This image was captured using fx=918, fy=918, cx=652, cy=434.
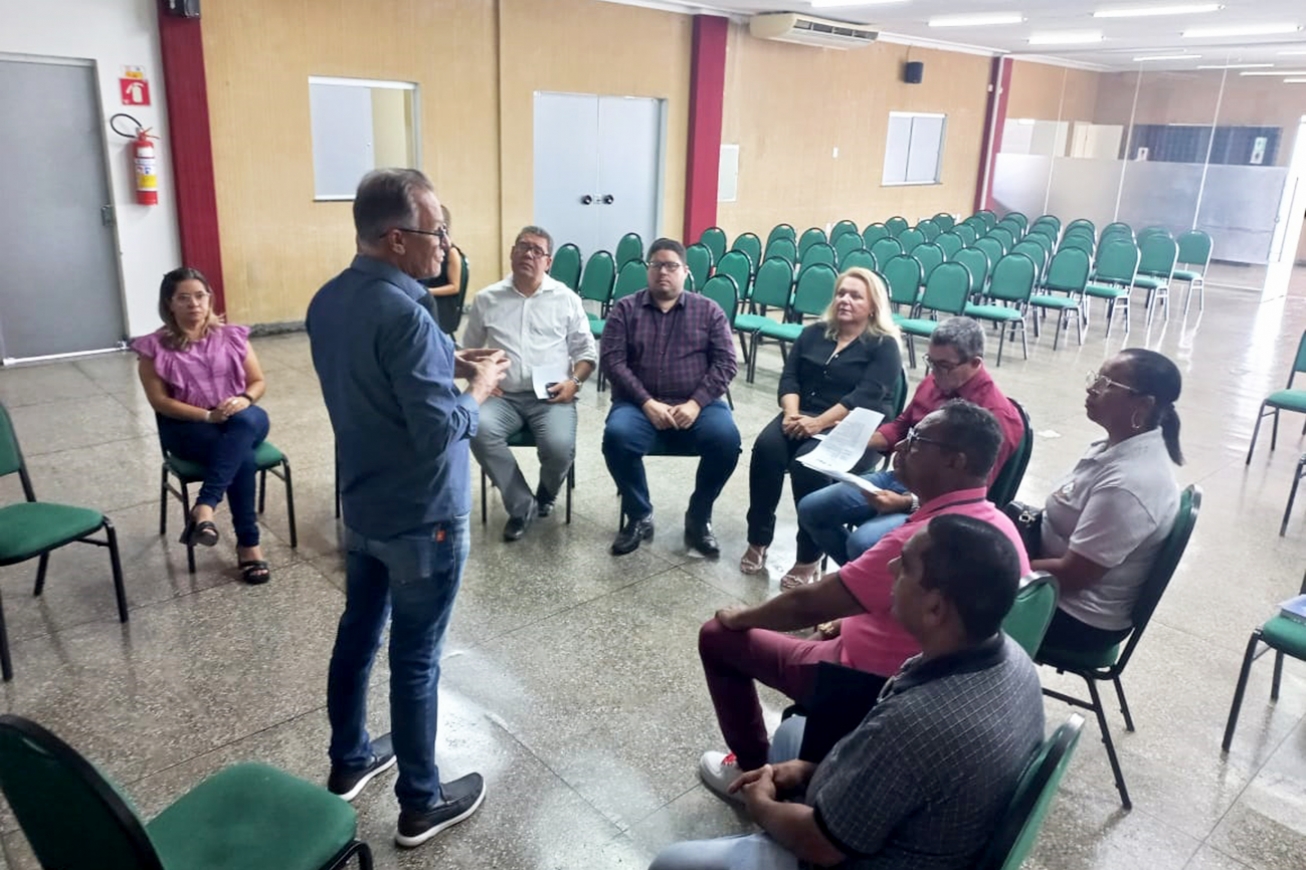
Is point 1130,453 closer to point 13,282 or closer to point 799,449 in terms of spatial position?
point 799,449

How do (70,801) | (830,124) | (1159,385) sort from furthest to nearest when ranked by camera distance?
(830,124)
(1159,385)
(70,801)

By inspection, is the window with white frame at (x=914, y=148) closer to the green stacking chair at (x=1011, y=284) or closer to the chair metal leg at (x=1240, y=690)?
the green stacking chair at (x=1011, y=284)

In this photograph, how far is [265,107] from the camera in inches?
287

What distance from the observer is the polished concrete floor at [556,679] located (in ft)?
7.66

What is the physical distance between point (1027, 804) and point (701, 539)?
262cm

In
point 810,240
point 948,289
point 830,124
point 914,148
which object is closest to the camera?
point 948,289

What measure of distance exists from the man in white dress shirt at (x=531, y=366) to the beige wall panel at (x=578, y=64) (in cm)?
523

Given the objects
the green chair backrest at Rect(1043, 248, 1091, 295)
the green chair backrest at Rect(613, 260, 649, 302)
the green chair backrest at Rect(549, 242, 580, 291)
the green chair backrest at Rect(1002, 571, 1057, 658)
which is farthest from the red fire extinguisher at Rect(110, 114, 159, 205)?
the green chair backrest at Rect(1043, 248, 1091, 295)

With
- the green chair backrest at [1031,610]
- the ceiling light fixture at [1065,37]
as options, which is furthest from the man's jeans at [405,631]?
the ceiling light fixture at [1065,37]

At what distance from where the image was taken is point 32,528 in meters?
2.89

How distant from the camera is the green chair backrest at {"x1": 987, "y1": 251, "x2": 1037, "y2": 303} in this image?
25.6ft

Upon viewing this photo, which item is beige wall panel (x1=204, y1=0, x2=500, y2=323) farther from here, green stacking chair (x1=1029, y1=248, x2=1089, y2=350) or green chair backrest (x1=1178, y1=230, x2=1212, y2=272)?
green chair backrest (x1=1178, y1=230, x2=1212, y2=272)

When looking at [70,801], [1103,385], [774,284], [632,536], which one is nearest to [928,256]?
[774,284]

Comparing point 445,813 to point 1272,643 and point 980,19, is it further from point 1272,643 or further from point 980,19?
point 980,19
